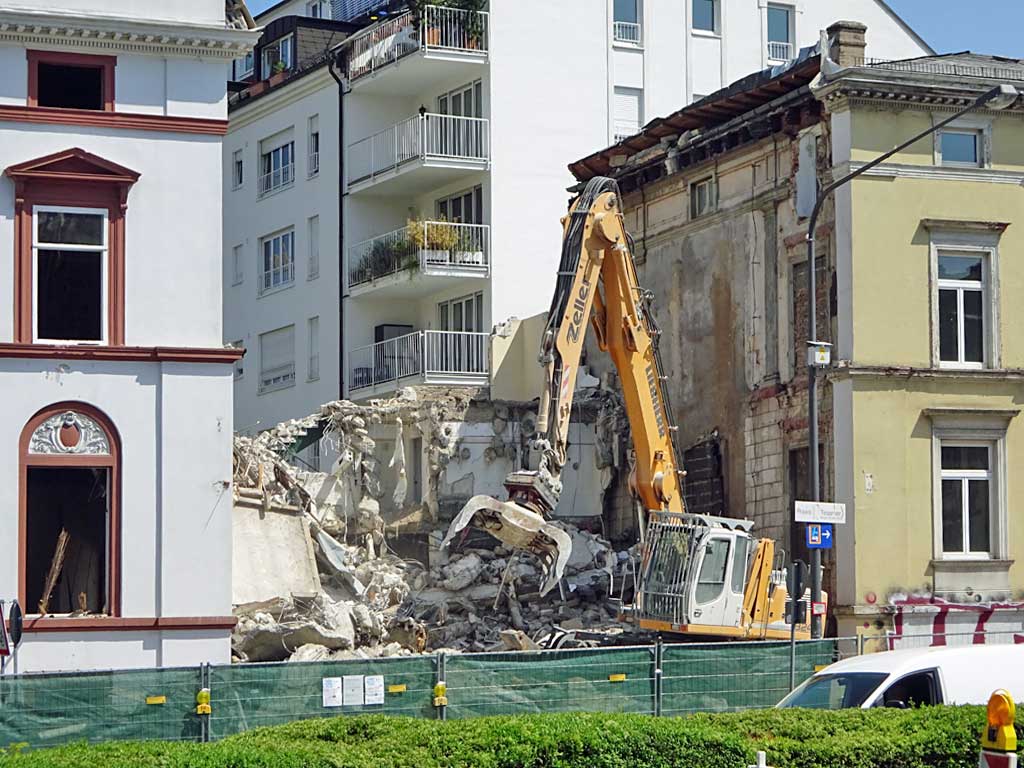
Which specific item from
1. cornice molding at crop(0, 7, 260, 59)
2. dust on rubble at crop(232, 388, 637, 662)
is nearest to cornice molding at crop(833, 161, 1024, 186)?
dust on rubble at crop(232, 388, 637, 662)

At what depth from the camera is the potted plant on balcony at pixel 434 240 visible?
154 feet

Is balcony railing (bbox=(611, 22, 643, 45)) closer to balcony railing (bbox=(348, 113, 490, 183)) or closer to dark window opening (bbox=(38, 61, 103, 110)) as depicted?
balcony railing (bbox=(348, 113, 490, 183))

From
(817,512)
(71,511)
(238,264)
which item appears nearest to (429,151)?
(238,264)

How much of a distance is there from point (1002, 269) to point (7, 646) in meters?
18.4

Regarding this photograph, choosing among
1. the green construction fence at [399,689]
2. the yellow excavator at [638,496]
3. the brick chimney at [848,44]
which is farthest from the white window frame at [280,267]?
the green construction fence at [399,689]

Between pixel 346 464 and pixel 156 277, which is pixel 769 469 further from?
pixel 156 277

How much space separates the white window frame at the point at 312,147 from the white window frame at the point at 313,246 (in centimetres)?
120

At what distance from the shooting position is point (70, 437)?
29219 mm

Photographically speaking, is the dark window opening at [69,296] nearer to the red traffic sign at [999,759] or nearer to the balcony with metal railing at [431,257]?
the red traffic sign at [999,759]

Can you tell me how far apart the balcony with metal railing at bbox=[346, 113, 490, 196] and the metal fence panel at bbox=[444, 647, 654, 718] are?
2245 centimetres

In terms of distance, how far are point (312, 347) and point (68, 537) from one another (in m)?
22.6

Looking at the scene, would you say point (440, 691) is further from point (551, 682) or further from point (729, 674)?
point (729, 674)

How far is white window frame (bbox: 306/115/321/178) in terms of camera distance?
51750 millimetres

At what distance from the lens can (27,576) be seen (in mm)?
29125
